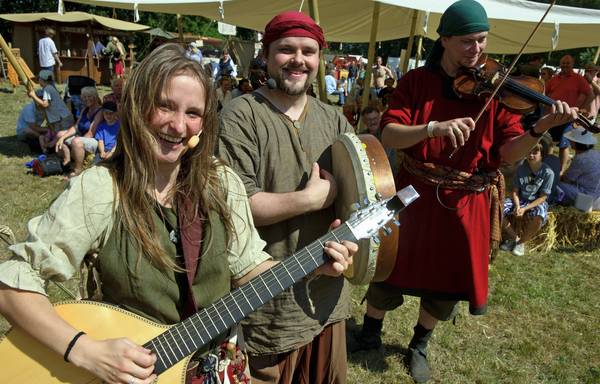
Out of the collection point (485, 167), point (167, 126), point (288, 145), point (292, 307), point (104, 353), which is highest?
point (167, 126)

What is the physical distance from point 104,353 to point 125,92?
0.81m

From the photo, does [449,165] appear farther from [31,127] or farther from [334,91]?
[334,91]

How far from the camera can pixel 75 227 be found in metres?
1.35

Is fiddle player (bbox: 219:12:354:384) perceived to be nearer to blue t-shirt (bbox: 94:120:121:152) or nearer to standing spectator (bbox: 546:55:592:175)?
blue t-shirt (bbox: 94:120:121:152)

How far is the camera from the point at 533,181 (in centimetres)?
566

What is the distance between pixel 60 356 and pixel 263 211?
2.80 feet

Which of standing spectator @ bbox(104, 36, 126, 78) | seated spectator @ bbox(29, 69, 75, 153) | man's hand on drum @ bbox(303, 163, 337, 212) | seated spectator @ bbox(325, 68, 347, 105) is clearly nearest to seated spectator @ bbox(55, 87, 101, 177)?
seated spectator @ bbox(29, 69, 75, 153)

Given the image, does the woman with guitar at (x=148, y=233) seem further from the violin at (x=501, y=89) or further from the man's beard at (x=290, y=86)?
the violin at (x=501, y=89)

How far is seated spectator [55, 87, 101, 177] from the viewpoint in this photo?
723 centimetres

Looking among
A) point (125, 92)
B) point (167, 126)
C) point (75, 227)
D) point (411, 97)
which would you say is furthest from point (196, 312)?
point (411, 97)

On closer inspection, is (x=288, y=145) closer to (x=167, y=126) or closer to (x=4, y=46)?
(x=167, y=126)

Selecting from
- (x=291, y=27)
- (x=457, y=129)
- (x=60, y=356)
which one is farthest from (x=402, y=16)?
(x=60, y=356)

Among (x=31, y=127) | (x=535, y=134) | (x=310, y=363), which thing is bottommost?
(x=31, y=127)

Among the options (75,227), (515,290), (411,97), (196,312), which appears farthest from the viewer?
(515,290)
